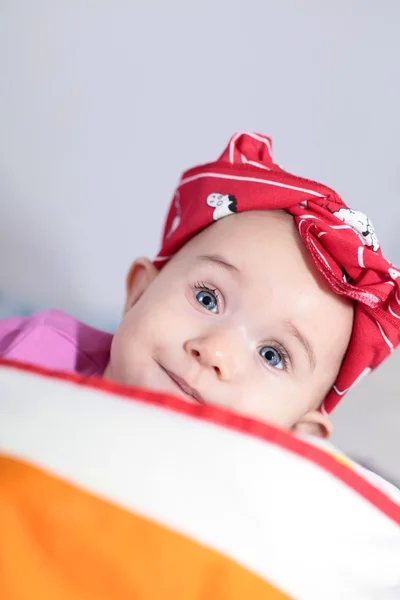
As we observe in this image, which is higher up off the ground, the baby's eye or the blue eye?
the baby's eye

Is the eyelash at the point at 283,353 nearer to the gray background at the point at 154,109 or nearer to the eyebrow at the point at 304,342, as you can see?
the eyebrow at the point at 304,342

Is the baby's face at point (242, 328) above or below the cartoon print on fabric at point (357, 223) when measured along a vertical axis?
below

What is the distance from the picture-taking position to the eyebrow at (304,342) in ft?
3.07

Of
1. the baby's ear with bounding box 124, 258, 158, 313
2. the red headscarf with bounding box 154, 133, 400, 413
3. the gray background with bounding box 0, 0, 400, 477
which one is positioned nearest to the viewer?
the red headscarf with bounding box 154, 133, 400, 413

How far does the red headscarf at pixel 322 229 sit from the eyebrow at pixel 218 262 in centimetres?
9

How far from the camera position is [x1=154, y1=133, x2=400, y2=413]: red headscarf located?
0.97m

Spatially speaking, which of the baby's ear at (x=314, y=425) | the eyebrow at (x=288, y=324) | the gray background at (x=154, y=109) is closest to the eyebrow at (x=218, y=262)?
the eyebrow at (x=288, y=324)

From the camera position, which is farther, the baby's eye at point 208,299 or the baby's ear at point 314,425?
the baby's ear at point 314,425

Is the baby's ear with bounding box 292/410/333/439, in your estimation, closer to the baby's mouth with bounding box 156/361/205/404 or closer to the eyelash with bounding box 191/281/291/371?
the eyelash with bounding box 191/281/291/371

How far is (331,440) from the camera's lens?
119cm

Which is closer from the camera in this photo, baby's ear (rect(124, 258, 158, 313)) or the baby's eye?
the baby's eye

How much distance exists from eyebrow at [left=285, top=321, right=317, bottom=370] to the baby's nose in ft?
0.31

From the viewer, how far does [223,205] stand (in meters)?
1.05

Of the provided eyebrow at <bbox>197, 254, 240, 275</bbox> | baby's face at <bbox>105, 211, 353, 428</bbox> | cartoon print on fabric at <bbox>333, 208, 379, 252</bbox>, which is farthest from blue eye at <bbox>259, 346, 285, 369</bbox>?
cartoon print on fabric at <bbox>333, 208, 379, 252</bbox>
